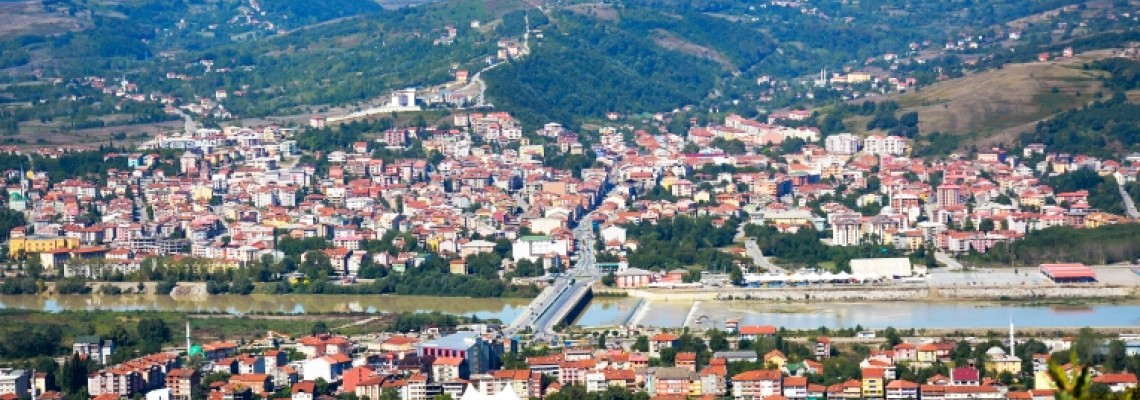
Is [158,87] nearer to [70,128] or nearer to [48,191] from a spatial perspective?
[70,128]

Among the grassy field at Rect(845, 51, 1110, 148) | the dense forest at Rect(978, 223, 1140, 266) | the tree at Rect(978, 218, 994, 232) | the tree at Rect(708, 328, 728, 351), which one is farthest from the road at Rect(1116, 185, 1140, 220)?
the tree at Rect(708, 328, 728, 351)

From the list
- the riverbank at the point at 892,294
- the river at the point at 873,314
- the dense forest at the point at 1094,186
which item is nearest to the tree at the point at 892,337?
the river at the point at 873,314

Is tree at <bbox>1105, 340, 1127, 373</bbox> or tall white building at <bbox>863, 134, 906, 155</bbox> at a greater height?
tall white building at <bbox>863, 134, 906, 155</bbox>

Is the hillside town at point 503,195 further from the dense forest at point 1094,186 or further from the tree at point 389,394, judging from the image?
the tree at point 389,394

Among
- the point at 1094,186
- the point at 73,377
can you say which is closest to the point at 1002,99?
the point at 1094,186

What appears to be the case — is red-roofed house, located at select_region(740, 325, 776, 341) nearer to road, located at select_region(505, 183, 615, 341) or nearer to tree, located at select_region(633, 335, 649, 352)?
tree, located at select_region(633, 335, 649, 352)

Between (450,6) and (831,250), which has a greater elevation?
(450,6)

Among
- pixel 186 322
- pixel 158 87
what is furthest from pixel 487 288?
pixel 158 87
